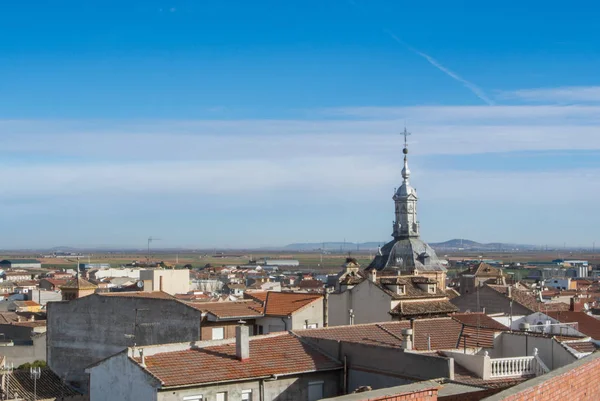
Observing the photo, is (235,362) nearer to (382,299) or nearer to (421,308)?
(382,299)

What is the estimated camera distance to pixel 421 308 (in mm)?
41719

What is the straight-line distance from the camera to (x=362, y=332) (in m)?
28.0

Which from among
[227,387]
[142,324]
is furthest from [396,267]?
[227,387]

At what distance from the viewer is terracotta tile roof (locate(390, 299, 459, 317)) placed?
4053 centimetres

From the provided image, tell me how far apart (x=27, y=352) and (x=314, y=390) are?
3256 centimetres

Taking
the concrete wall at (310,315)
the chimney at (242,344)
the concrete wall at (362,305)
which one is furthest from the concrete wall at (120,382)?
the concrete wall at (362,305)

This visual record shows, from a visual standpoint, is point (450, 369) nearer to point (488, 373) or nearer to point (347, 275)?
point (488, 373)

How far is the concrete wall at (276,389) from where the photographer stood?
2091cm

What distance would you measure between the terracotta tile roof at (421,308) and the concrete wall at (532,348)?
15158 mm

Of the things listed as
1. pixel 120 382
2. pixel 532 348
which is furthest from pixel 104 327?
pixel 532 348

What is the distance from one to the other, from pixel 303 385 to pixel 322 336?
10.9 ft

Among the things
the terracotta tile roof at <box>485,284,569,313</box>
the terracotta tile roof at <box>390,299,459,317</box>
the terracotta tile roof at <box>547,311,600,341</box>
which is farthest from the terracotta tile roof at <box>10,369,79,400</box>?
the terracotta tile roof at <box>485,284,569,313</box>

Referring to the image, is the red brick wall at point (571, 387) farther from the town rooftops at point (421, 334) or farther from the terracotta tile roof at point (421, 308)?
the terracotta tile roof at point (421, 308)

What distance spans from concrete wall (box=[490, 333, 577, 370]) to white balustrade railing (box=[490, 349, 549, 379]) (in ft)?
2.01
